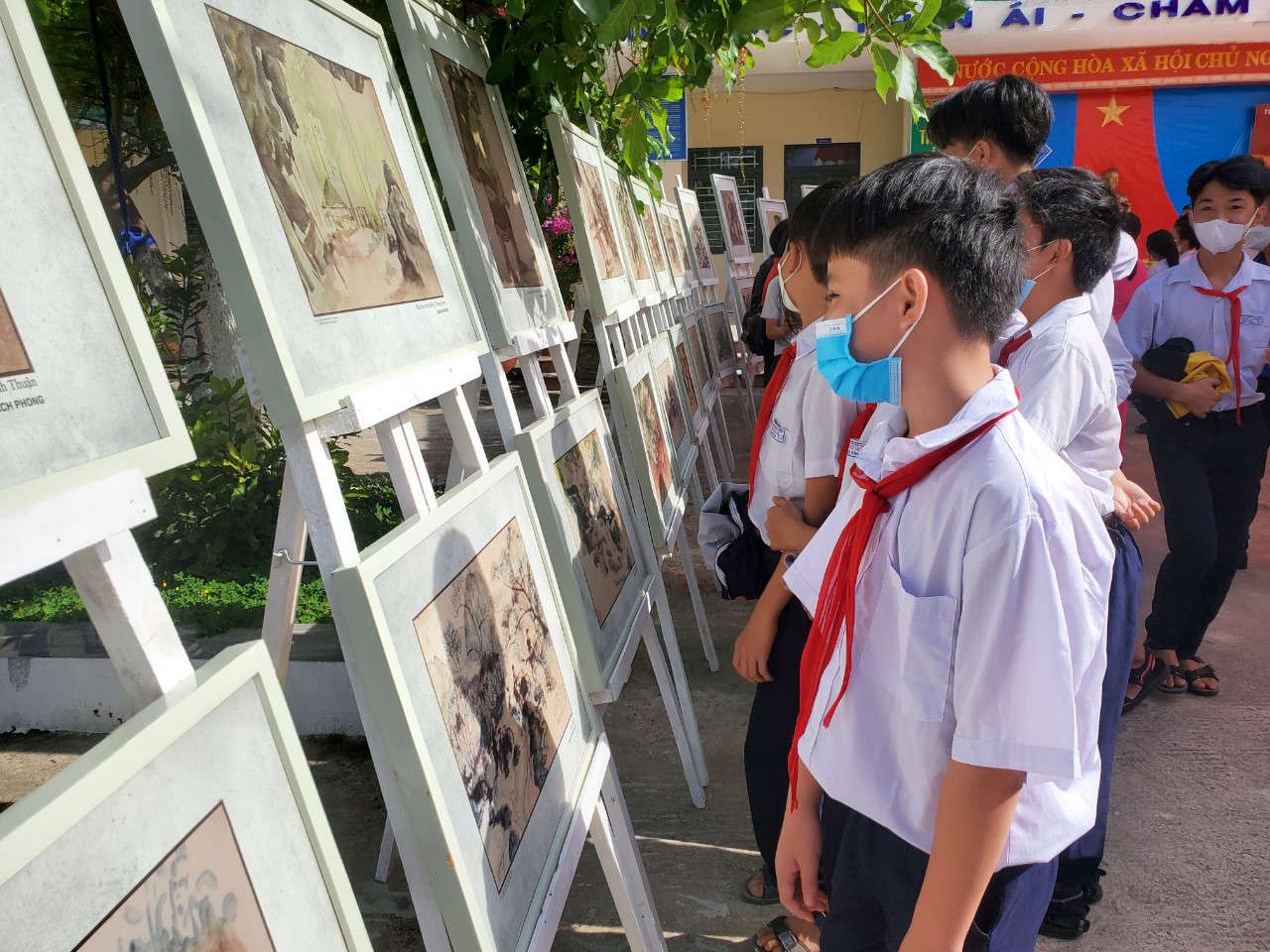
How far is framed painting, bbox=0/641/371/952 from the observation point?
68cm

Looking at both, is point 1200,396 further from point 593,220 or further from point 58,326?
point 58,326

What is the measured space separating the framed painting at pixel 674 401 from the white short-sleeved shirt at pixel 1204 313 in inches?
71.3

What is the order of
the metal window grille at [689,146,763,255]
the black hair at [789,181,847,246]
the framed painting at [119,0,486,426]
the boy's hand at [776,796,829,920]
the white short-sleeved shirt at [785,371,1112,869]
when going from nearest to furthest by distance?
the framed painting at [119,0,486,426] → the white short-sleeved shirt at [785,371,1112,869] → the boy's hand at [776,796,829,920] → the black hair at [789,181,847,246] → the metal window grille at [689,146,763,255]

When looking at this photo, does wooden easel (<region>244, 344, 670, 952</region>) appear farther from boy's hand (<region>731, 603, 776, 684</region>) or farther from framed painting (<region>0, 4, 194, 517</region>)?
boy's hand (<region>731, 603, 776, 684</region>)

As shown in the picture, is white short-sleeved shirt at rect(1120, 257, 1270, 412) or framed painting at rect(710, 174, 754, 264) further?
framed painting at rect(710, 174, 754, 264)

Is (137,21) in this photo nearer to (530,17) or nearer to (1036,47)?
(530,17)

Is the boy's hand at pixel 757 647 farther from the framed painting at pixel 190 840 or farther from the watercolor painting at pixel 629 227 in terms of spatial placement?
the watercolor painting at pixel 629 227

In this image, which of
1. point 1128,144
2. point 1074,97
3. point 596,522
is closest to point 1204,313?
point 596,522

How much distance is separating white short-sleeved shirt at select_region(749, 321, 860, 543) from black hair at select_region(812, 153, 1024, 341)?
57cm

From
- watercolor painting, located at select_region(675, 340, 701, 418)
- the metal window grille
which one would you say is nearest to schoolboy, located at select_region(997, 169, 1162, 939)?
watercolor painting, located at select_region(675, 340, 701, 418)

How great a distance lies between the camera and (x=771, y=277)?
5.41 metres

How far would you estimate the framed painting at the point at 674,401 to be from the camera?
3.60m

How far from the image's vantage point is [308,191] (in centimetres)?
129

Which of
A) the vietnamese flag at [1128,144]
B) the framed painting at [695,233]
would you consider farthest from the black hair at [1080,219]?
the vietnamese flag at [1128,144]
